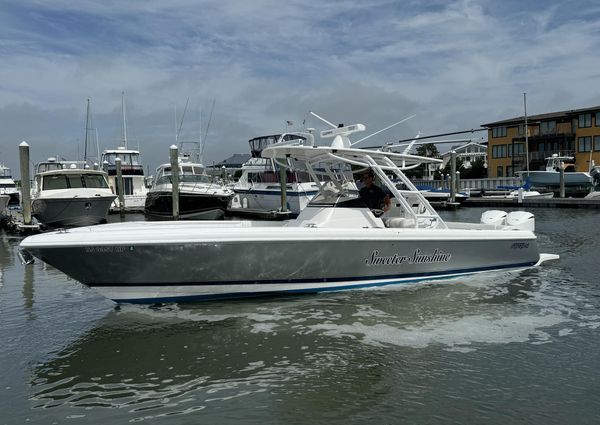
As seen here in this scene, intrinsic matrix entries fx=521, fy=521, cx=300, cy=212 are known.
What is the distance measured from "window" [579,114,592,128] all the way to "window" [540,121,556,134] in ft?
9.53

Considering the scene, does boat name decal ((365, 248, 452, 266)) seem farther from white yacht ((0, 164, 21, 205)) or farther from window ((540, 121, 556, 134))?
window ((540, 121, 556, 134))

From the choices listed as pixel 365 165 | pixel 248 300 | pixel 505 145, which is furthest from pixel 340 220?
pixel 505 145

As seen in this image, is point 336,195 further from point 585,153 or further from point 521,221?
point 585,153

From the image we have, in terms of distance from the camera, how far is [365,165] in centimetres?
920

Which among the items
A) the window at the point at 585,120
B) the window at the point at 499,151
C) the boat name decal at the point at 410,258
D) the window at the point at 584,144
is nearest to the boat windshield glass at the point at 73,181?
the boat name decal at the point at 410,258

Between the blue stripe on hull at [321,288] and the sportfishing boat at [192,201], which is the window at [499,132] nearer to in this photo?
the sportfishing boat at [192,201]

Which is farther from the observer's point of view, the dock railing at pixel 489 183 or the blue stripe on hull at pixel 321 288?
the dock railing at pixel 489 183

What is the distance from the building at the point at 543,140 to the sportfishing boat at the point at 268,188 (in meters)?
29.0

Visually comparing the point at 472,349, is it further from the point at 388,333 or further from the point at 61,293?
the point at 61,293

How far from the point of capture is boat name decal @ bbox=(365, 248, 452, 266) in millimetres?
8688

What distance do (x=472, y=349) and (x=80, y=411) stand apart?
14.4 feet

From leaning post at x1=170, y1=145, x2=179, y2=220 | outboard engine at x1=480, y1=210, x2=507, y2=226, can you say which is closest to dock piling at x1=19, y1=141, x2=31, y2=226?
leaning post at x1=170, y1=145, x2=179, y2=220

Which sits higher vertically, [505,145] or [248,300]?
[505,145]

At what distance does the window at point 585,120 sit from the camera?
5153 centimetres
